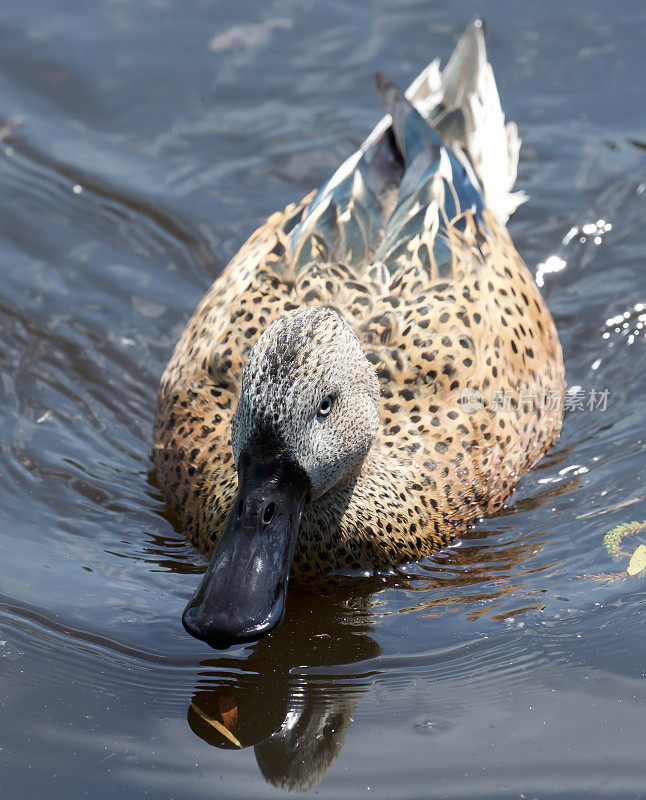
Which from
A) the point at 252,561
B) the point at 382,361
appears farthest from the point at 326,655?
the point at 382,361

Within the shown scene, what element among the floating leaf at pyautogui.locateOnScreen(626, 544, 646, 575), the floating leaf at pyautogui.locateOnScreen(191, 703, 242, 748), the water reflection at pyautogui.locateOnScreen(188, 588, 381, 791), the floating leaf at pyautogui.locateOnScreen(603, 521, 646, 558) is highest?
the floating leaf at pyautogui.locateOnScreen(191, 703, 242, 748)

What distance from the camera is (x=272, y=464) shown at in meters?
4.41

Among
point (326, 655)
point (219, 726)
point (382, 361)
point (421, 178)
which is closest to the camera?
point (219, 726)

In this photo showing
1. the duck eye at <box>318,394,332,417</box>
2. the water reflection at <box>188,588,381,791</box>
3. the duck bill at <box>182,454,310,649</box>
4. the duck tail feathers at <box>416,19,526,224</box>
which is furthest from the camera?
the duck tail feathers at <box>416,19,526,224</box>

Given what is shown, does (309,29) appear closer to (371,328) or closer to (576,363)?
(576,363)

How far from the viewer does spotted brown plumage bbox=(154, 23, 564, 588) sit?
194 inches

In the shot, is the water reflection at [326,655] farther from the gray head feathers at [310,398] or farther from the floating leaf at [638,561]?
the gray head feathers at [310,398]

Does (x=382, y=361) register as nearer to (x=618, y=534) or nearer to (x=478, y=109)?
(x=618, y=534)

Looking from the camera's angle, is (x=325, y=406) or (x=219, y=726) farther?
(x=325, y=406)

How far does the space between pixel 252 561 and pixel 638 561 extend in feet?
5.85

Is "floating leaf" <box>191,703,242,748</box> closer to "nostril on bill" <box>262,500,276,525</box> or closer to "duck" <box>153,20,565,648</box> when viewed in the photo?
"duck" <box>153,20,565,648</box>

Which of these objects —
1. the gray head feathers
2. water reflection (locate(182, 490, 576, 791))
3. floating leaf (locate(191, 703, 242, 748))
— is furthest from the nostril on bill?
floating leaf (locate(191, 703, 242, 748))

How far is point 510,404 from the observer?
18.8 ft

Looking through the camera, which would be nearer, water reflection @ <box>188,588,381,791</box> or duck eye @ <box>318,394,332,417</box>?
water reflection @ <box>188,588,381,791</box>
